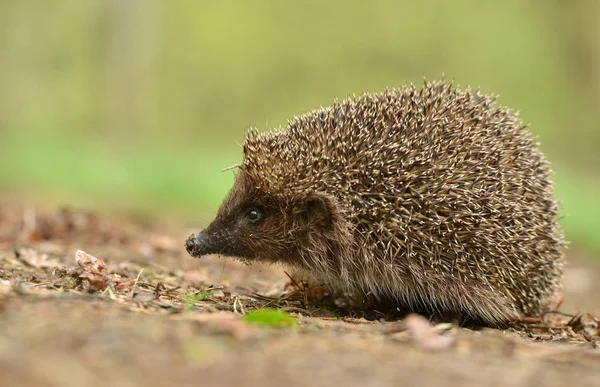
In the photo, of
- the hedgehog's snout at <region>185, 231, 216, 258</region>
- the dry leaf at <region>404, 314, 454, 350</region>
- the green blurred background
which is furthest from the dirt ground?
the green blurred background

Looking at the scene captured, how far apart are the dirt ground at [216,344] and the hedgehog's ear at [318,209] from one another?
0.81 meters

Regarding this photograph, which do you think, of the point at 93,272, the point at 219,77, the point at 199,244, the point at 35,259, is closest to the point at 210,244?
the point at 199,244

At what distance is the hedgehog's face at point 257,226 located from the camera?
653 cm

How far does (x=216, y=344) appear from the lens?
3738 millimetres

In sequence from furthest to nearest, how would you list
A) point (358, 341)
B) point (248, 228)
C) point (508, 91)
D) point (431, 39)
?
point (431, 39)
point (508, 91)
point (248, 228)
point (358, 341)

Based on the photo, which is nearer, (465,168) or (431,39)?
(465,168)

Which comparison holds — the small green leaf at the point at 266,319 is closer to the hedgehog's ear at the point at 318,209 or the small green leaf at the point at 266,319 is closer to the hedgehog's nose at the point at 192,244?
the hedgehog's ear at the point at 318,209

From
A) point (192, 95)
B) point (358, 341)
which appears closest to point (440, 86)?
point (358, 341)

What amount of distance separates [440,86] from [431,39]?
145 feet

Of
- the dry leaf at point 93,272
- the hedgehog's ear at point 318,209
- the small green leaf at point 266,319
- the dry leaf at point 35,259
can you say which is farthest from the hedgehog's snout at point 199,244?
the small green leaf at point 266,319

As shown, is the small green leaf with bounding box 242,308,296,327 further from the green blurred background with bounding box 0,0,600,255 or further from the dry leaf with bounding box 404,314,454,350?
the green blurred background with bounding box 0,0,600,255

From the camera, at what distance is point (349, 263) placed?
6.45m

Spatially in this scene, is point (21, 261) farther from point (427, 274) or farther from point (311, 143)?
point (427, 274)

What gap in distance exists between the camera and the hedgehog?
6164 mm
